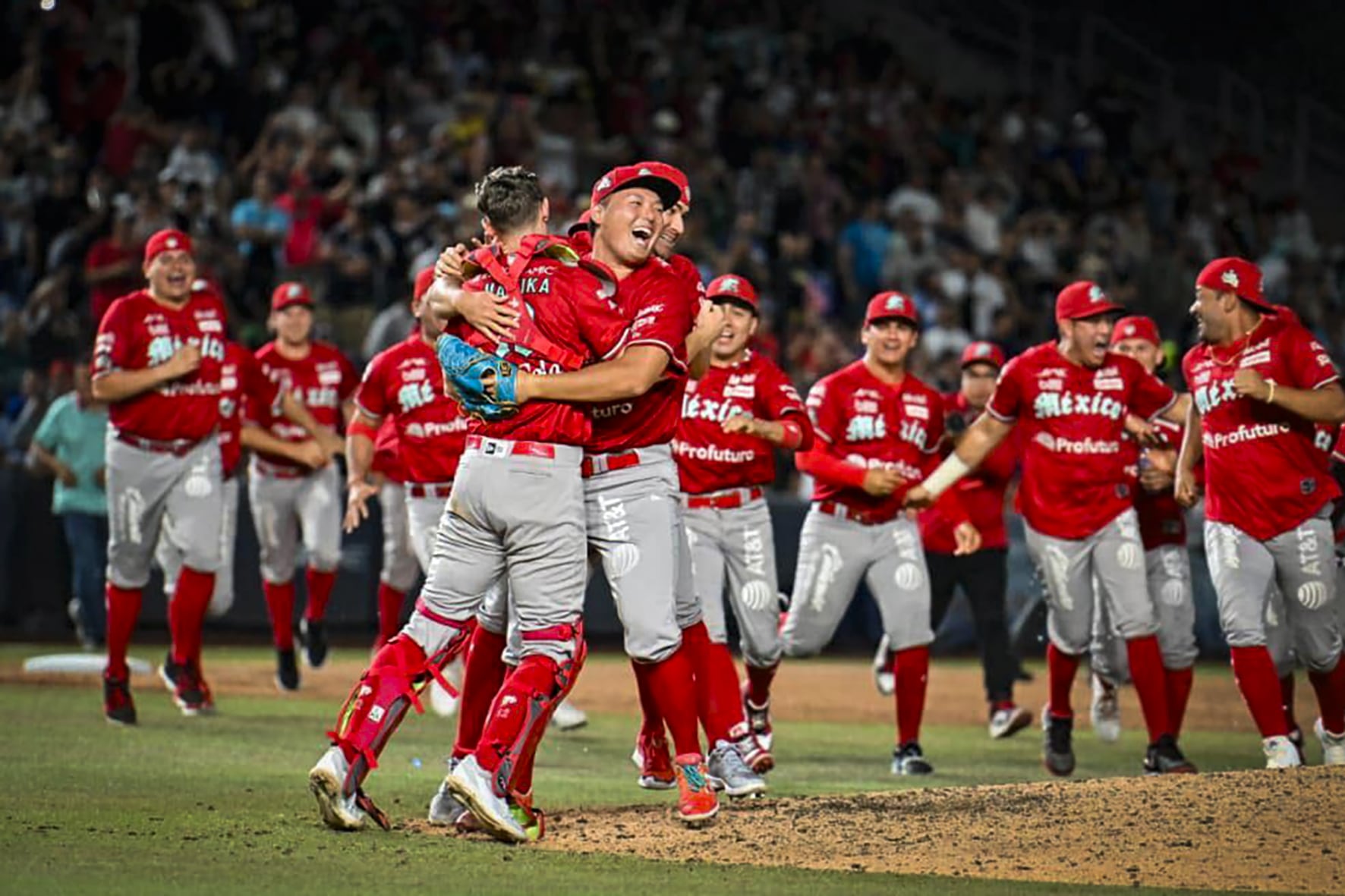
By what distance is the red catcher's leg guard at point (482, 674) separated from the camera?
7.70 m

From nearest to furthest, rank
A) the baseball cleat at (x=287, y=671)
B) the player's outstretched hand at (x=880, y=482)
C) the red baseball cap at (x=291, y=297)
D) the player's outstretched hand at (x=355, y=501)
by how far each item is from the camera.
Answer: the player's outstretched hand at (x=880, y=482), the player's outstretched hand at (x=355, y=501), the baseball cleat at (x=287, y=671), the red baseball cap at (x=291, y=297)

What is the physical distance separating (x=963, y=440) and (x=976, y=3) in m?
19.7

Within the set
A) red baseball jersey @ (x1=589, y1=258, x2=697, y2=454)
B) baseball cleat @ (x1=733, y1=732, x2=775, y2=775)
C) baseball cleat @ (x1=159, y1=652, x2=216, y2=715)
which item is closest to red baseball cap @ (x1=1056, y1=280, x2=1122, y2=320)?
baseball cleat @ (x1=733, y1=732, x2=775, y2=775)

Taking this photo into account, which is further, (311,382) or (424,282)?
(311,382)

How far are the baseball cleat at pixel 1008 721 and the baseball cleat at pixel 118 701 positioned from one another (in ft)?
17.7

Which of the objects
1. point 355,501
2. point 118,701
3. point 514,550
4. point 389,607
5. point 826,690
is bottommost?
point 826,690

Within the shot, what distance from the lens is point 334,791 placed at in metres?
6.97

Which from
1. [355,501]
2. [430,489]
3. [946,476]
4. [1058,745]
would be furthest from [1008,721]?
[355,501]

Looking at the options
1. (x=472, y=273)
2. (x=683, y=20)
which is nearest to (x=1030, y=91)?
(x=683, y=20)

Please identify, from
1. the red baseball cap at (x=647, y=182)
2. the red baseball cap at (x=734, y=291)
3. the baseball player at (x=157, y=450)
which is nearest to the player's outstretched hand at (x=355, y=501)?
the baseball player at (x=157, y=450)

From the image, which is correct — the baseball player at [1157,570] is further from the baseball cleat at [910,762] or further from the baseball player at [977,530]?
the baseball cleat at [910,762]

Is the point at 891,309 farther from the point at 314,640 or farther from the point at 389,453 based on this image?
the point at 314,640

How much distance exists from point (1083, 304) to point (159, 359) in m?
5.45

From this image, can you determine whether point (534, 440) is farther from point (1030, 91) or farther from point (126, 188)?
point (1030, 91)
